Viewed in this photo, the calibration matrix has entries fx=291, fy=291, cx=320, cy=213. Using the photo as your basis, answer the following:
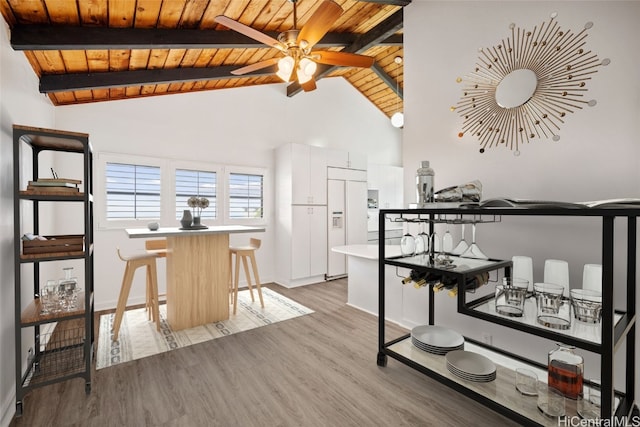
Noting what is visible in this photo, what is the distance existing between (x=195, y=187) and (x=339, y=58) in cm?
284

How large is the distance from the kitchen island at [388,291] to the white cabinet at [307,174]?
125cm

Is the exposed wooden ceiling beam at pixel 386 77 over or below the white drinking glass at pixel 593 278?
over

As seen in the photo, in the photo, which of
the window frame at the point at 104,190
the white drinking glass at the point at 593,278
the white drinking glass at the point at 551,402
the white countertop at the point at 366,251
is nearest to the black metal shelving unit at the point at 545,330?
the white drinking glass at the point at 551,402

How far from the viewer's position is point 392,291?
3.18 metres

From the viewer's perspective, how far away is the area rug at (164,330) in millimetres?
2506

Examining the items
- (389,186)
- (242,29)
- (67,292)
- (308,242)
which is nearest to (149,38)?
(242,29)

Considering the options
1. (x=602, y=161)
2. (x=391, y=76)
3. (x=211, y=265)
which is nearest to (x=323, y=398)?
(x=211, y=265)

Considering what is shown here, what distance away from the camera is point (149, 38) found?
7.98 ft

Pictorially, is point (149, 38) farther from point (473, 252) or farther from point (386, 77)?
point (386, 77)

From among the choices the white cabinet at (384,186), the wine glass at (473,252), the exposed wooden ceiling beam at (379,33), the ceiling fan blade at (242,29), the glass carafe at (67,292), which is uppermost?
the exposed wooden ceiling beam at (379,33)

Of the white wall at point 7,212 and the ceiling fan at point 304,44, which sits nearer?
the white wall at point 7,212

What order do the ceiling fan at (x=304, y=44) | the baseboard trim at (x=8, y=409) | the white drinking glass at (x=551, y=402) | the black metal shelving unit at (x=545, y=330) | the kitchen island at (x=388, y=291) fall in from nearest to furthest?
the black metal shelving unit at (x=545, y=330) → the white drinking glass at (x=551, y=402) → the baseboard trim at (x=8, y=409) → the ceiling fan at (x=304, y=44) → the kitchen island at (x=388, y=291)

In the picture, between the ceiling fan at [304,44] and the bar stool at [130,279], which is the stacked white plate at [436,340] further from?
the bar stool at [130,279]

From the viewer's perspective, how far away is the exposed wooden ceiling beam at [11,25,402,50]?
2020 mm
